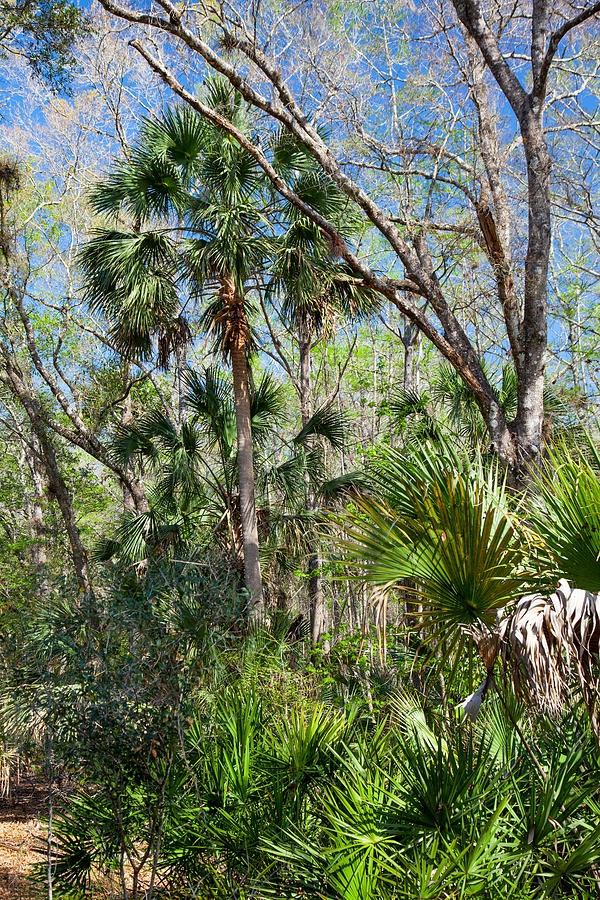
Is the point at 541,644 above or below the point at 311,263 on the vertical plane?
below

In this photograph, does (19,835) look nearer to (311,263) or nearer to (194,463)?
(194,463)

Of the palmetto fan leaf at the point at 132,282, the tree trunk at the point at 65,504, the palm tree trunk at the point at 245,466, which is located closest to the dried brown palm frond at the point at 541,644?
the palm tree trunk at the point at 245,466

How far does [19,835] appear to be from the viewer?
10.2 m

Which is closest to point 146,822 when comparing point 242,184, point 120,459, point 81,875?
point 81,875

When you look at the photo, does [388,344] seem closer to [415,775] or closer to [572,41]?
[572,41]

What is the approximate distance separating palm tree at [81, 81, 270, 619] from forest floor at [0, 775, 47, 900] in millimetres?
4070

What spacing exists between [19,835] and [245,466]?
6.64 metres

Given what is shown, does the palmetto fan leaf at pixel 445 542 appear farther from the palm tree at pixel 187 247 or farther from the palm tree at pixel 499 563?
the palm tree at pixel 187 247

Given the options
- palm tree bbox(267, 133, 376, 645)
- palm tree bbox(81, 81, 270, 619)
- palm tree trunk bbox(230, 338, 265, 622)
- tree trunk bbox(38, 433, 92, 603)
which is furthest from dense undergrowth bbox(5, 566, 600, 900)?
tree trunk bbox(38, 433, 92, 603)

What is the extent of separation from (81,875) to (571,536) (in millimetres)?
3934

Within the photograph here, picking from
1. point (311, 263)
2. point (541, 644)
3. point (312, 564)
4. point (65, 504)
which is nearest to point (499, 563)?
point (541, 644)

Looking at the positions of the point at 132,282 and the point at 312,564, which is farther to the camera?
the point at 312,564

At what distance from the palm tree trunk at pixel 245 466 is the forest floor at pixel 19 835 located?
3.51 metres

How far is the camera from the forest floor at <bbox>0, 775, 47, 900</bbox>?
25.4 feet
